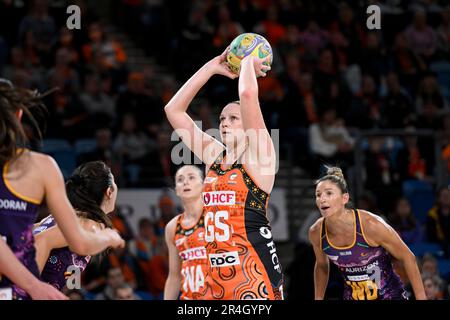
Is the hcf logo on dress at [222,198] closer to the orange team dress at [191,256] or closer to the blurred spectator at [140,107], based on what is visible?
the orange team dress at [191,256]

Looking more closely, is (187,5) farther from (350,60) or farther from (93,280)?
(93,280)

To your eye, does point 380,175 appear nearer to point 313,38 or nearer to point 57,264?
point 313,38

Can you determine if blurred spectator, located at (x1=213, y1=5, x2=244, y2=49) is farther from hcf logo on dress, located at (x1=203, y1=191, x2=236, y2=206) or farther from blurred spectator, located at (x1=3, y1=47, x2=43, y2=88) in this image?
hcf logo on dress, located at (x1=203, y1=191, x2=236, y2=206)

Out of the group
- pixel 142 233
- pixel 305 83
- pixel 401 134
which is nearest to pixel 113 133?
pixel 142 233

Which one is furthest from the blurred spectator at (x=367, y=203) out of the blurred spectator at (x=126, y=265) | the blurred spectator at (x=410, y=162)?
the blurred spectator at (x=126, y=265)

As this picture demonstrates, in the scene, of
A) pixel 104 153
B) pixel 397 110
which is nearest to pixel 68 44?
pixel 104 153

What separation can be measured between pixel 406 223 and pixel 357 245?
4.27 metres

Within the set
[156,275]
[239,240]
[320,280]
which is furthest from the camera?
[156,275]

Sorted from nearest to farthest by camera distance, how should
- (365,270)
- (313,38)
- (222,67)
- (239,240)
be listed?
(239,240) < (222,67) < (365,270) < (313,38)

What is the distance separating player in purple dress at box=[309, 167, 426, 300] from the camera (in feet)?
19.7

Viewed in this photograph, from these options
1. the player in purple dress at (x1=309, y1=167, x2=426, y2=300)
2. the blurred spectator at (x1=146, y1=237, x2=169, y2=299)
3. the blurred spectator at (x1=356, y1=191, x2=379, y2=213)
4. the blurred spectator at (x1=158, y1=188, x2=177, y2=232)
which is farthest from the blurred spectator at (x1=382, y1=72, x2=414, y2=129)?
the player in purple dress at (x1=309, y1=167, x2=426, y2=300)

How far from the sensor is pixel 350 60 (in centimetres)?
1320

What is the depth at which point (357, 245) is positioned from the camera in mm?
6020
